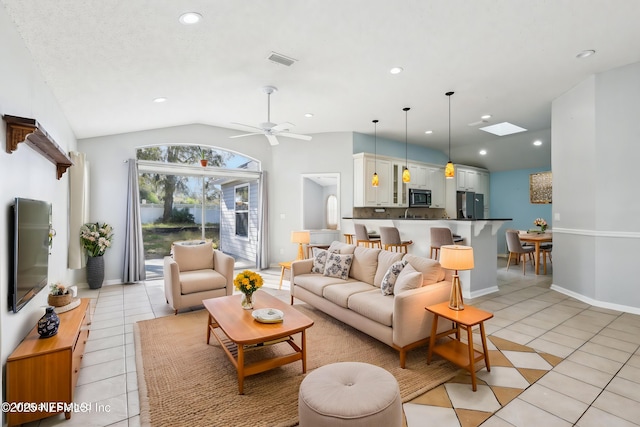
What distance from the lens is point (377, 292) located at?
3348mm

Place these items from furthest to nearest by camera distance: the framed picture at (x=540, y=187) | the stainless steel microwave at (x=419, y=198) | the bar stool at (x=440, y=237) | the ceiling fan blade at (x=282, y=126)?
1. the framed picture at (x=540, y=187)
2. the stainless steel microwave at (x=419, y=198)
3. the bar stool at (x=440, y=237)
4. the ceiling fan blade at (x=282, y=126)

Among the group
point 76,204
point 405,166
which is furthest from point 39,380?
point 405,166

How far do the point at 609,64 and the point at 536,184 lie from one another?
518cm

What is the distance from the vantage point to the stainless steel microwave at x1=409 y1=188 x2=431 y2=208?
24.9ft

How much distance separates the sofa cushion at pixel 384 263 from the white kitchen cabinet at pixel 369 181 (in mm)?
3038

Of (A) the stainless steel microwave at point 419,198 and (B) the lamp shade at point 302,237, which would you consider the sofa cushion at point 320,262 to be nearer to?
(B) the lamp shade at point 302,237

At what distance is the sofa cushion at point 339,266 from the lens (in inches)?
157

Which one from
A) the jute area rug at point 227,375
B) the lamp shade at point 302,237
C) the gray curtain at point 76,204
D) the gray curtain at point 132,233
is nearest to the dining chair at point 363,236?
the lamp shade at point 302,237

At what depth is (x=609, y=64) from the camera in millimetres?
3879

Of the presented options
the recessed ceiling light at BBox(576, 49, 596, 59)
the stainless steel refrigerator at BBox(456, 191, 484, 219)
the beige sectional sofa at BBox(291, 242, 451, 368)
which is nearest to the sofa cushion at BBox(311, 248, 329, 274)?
the beige sectional sofa at BBox(291, 242, 451, 368)

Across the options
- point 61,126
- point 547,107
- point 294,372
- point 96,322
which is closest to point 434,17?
point 294,372

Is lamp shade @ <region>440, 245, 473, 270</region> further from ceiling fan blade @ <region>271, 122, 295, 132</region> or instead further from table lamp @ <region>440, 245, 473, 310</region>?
ceiling fan blade @ <region>271, 122, 295, 132</region>

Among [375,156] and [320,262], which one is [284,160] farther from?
[320,262]

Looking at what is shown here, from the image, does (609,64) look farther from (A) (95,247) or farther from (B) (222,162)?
(A) (95,247)
